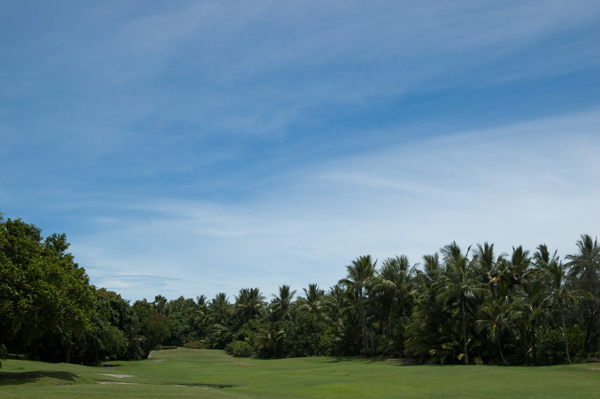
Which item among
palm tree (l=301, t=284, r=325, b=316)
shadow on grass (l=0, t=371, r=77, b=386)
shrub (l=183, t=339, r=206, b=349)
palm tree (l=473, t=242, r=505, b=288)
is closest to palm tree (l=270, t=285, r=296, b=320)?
palm tree (l=301, t=284, r=325, b=316)

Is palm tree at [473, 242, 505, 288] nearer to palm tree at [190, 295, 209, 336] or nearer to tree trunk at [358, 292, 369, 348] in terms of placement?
tree trunk at [358, 292, 369, 348]

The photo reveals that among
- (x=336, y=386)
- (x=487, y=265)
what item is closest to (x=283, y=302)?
(x=487, y=265)

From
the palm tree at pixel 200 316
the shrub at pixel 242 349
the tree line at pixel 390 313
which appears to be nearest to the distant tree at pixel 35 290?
the tree line at pixel 390 313

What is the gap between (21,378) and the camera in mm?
24969

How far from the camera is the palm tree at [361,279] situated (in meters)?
64.7

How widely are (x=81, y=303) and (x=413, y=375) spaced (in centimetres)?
2588

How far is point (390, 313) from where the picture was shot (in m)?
64.9

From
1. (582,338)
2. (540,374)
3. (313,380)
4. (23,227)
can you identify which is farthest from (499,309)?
(23,227)

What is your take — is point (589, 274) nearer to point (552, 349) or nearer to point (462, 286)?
point (552, 349)

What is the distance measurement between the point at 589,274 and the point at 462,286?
11842 millimetres

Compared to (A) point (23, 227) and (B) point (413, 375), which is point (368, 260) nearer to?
(B) point (413, 375)

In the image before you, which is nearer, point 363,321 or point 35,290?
point 35,290

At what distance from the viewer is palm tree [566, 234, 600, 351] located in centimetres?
4094

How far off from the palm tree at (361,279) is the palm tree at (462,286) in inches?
608
